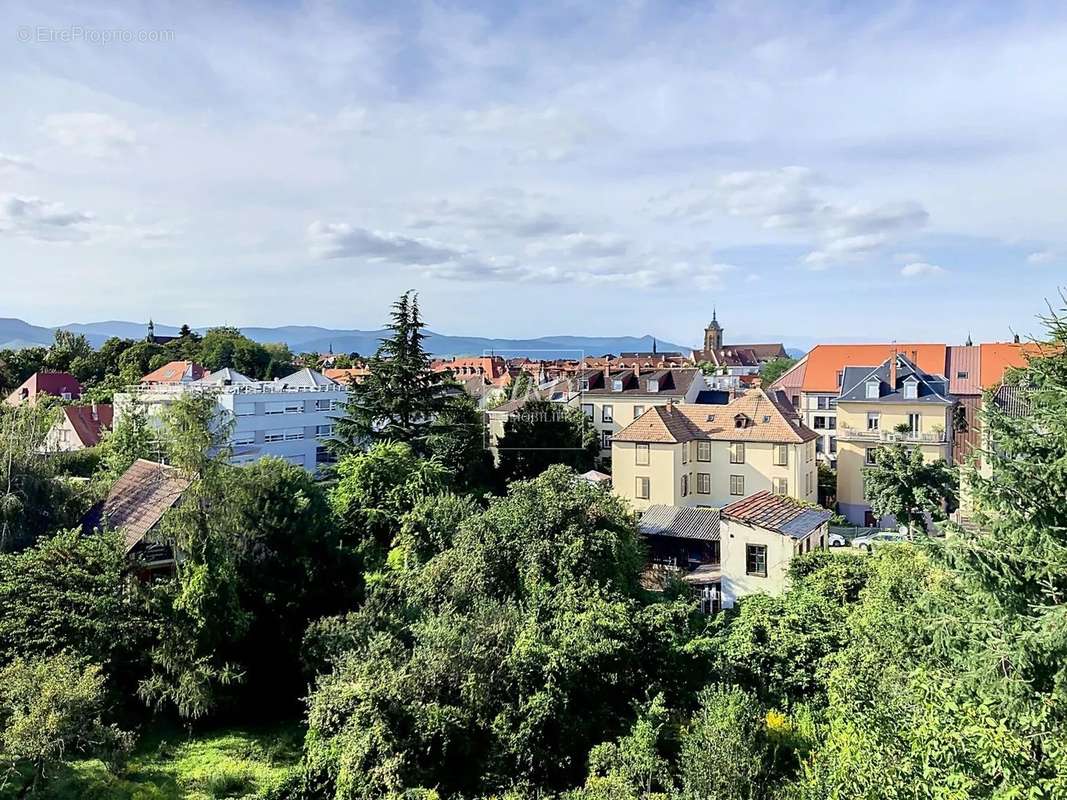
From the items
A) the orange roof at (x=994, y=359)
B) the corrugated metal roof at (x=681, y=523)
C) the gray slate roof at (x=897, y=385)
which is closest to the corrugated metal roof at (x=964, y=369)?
the orange roof at (x=994, y=359)

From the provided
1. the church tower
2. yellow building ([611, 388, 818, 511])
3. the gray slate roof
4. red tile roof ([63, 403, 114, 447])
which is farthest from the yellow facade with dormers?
the church tower

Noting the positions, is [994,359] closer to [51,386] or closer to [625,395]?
[625,395]

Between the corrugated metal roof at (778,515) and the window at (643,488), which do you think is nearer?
the corrugated metal roof at (778,515)

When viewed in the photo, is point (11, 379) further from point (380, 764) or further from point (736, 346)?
point (736, 346)

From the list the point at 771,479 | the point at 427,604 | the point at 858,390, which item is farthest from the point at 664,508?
the point at 427,604

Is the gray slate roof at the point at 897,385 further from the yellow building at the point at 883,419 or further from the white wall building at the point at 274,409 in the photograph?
the white wall building at the point at 274,409

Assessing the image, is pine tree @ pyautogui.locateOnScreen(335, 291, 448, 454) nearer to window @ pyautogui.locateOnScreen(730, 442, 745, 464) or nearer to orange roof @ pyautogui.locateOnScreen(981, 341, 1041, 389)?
window @ pyautogui.locateOnScreen(730, 442, 745, 464)
